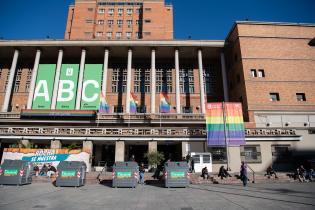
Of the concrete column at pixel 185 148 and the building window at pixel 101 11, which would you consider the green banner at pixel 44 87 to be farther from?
the building window at pixel 101 11

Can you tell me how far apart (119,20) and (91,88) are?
2926 centimetres

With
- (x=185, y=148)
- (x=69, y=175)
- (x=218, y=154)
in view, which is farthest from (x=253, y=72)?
(x=69, y=175)

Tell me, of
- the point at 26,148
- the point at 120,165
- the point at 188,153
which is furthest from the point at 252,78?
the point at 26,148

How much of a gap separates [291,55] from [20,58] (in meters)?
48.0

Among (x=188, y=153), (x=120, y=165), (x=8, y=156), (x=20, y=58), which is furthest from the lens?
(x=20, y=58)

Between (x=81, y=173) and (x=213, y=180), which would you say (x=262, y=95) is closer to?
(x=213, y=180)

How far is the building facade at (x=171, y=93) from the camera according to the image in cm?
2766

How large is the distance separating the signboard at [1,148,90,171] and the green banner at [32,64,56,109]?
12.2 m

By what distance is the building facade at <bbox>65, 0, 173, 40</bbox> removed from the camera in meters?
53.9

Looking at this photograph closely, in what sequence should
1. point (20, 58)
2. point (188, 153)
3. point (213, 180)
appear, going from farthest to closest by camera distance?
point (20, 58) < point (188, 153) < point (213, 180)

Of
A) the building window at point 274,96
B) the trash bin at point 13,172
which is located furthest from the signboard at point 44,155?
the building window at point 274,96

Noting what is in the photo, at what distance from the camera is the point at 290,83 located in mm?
33500

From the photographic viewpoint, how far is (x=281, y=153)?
27.6 m

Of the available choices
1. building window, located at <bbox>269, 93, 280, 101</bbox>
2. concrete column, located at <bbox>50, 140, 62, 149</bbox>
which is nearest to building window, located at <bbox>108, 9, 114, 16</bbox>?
concrete column, located at <bbox>50, 140, 62, 149</bbox>
